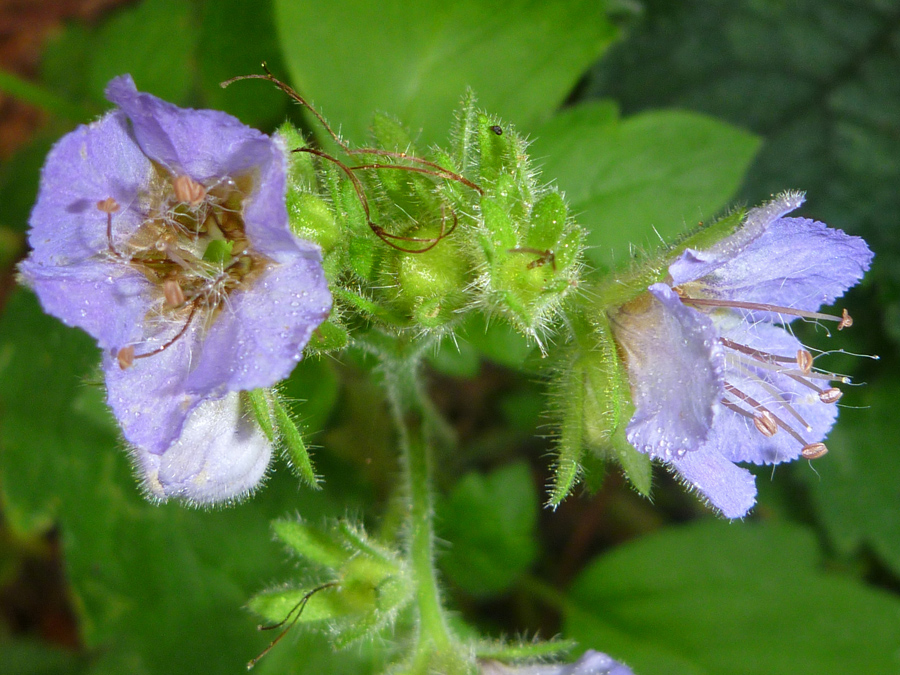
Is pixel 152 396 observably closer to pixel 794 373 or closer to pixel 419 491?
pixel 419 491

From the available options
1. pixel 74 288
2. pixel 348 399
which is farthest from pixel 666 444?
pixel 348 399

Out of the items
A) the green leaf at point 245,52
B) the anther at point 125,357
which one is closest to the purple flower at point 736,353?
the anther at point 125,357

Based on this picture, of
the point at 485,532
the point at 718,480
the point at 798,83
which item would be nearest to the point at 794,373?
the point at 718,480

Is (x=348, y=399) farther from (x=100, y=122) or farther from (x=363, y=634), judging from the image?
(x=100, y=122)

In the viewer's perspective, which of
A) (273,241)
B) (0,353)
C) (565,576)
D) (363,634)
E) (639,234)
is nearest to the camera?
(273,241)

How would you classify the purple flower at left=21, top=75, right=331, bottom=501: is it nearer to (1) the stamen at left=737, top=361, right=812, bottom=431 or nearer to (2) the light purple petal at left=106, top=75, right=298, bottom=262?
(2) the light purple petal at left=106, top=75, right=298, bottom=262

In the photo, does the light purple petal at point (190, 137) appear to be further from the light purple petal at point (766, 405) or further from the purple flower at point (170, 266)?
the light purple petal at point (766, 405)
